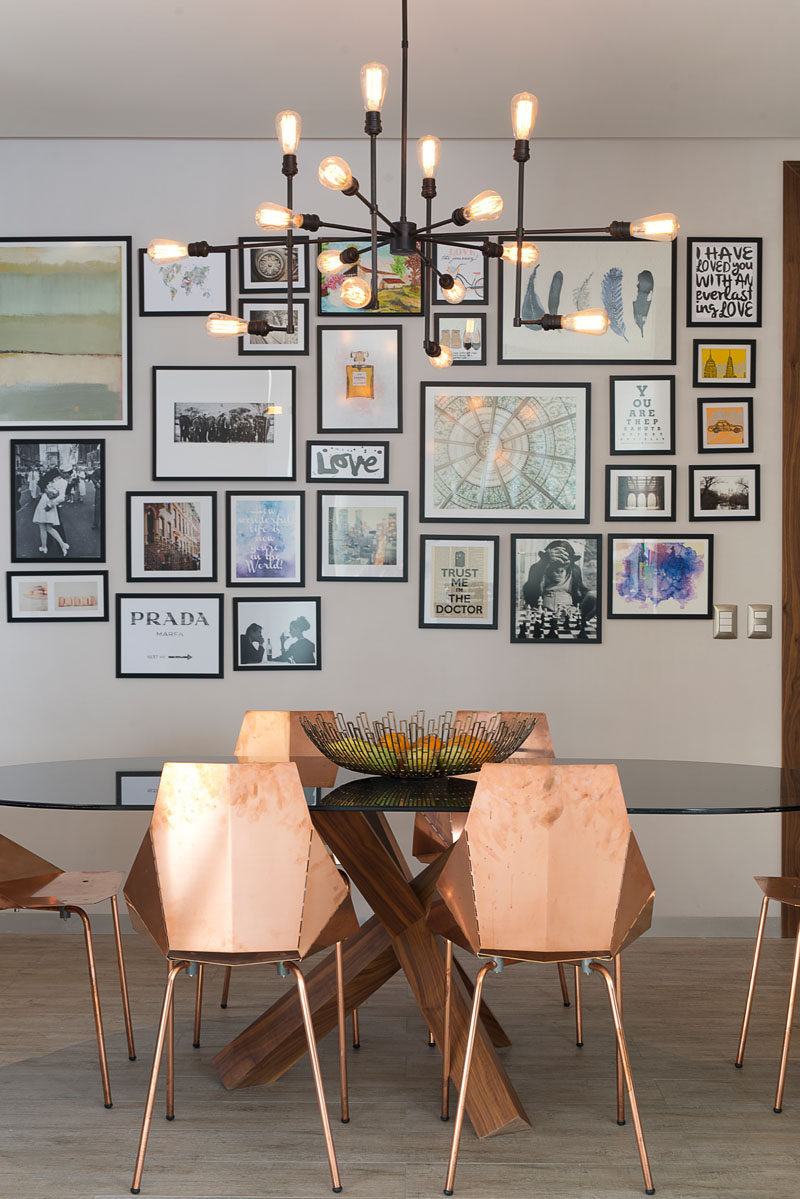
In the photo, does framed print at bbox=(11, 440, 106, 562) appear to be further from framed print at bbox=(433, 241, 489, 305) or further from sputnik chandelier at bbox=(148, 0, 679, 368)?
sputnik chandelier at bbox=(148, 0, 679, 368)

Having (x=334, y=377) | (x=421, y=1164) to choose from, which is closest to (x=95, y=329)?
(x=334, y=377)

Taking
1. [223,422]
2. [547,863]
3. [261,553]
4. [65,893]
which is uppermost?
[223,422]

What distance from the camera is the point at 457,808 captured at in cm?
220

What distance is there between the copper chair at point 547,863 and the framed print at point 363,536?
1.96 metres

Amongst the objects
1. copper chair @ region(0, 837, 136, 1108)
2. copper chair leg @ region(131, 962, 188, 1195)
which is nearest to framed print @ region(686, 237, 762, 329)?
copper chair @ region(0, 837, 136, 1108)

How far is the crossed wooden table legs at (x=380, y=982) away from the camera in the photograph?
241cm

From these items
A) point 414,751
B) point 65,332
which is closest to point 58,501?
point 65,332

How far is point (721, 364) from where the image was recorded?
4.03 meters

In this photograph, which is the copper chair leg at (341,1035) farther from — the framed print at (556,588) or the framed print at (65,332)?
the framed print at (65,332)

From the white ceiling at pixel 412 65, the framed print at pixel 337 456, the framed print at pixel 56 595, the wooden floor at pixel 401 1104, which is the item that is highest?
the white ceiling at pixel 412 65

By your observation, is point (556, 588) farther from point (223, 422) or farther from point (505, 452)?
point (223, 422)

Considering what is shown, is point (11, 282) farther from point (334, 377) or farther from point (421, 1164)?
point (421, 1164)

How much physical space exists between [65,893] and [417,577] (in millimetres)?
1906

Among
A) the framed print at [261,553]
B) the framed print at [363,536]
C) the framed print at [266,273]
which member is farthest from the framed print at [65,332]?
the framed print at [363,536]
